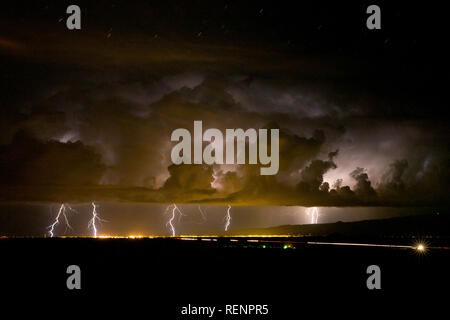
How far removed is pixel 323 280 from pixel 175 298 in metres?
12.9

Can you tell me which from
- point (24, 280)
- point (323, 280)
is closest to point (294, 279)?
point (323, 280)

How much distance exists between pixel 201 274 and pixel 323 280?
9.31 meters

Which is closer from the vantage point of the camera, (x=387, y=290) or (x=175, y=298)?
(x=175, y=298)

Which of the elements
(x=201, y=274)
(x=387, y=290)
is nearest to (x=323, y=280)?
(x=387, y=290)
